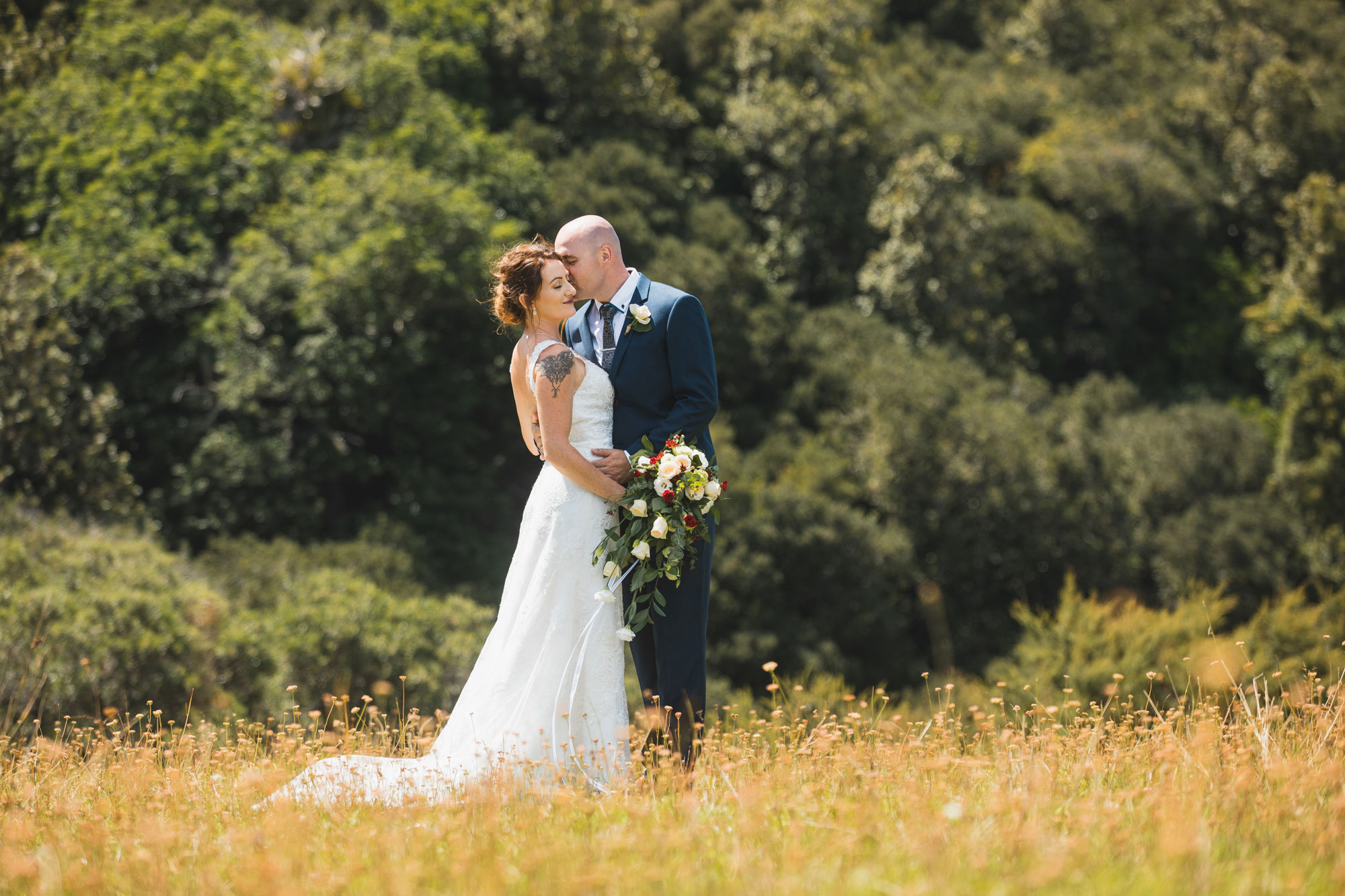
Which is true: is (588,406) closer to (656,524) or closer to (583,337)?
(583,337)

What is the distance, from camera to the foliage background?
560 inches

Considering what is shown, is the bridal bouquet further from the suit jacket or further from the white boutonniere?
the white boutonniere

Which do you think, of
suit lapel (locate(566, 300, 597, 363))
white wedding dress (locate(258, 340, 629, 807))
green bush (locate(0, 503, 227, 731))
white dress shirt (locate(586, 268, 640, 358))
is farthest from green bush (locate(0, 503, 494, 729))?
white dress shirt (locate(586, 268, 640, 358))

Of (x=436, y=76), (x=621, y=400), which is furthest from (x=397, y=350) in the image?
(x=621, y=400)

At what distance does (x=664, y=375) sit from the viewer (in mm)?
4414

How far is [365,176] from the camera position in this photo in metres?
16.7

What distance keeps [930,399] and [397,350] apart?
11289 mm

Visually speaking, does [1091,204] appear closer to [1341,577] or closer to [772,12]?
[772,12]

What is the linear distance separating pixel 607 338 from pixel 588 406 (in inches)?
14.7

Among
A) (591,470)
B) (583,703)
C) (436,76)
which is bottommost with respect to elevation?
(583,703)

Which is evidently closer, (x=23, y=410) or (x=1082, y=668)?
(x=23, y=410)

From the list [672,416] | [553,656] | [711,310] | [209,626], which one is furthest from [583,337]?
[711,310]

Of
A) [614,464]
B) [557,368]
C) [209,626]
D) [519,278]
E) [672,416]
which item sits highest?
[519,278]

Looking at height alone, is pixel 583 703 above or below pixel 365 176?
below
